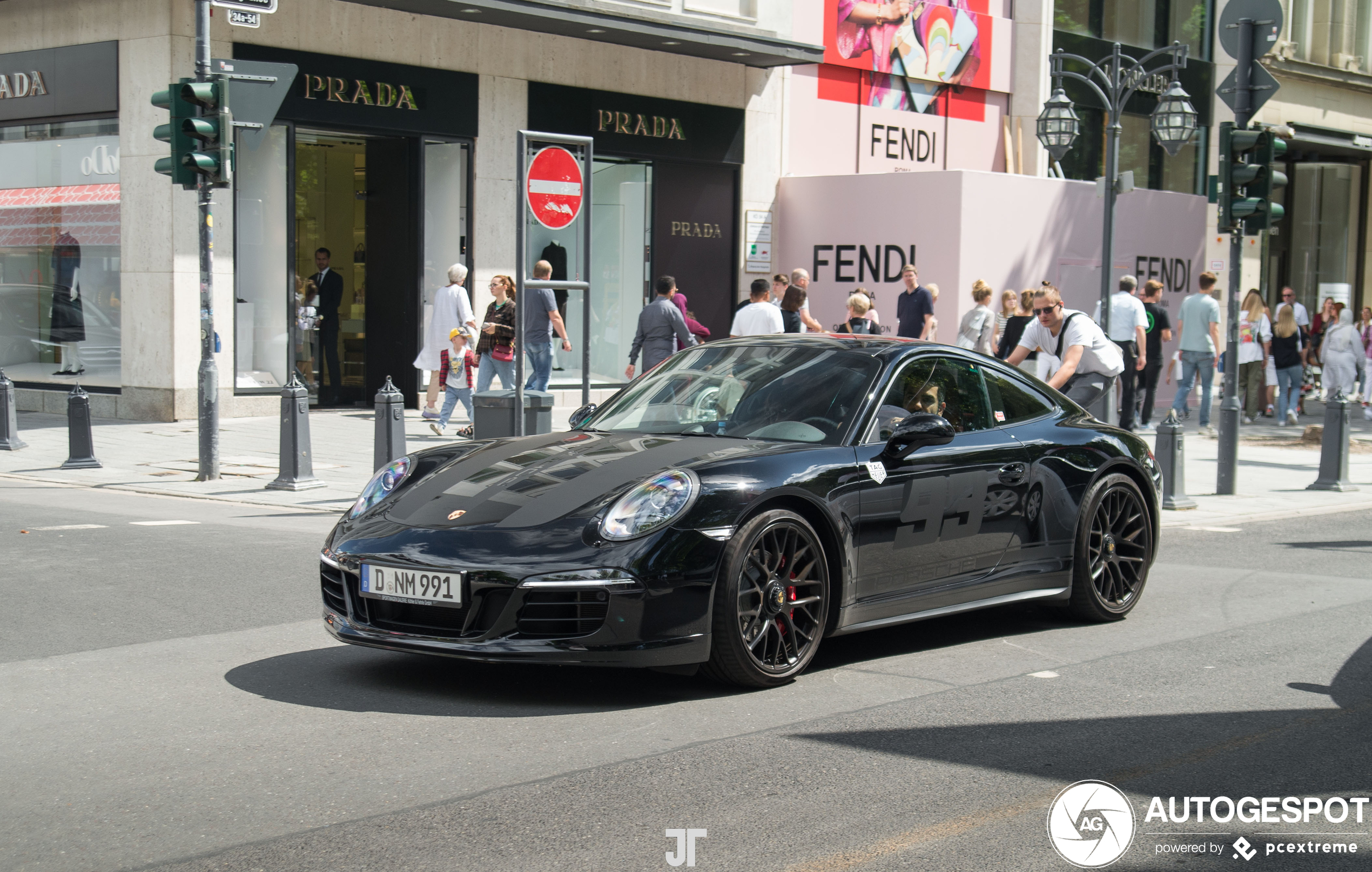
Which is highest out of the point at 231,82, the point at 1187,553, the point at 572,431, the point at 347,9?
the point at 347,9

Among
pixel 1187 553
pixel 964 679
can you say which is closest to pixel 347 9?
pixel 1187 553

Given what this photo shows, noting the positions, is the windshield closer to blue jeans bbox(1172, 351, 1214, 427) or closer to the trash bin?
the trash bin

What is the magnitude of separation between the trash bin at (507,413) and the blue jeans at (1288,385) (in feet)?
48.7

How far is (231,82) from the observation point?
13430 mm

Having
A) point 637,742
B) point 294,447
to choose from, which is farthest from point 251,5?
point 637,742

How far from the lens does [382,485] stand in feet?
20.9

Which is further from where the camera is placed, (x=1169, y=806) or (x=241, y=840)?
(x=1169, y=806)

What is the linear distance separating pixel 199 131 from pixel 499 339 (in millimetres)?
4492

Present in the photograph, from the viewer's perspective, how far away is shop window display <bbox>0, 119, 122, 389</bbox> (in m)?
18.3

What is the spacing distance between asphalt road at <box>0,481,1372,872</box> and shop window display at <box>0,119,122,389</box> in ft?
37.1

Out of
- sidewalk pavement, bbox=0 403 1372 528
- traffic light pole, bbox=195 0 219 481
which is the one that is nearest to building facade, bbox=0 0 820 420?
sidewalk pavement, bbox=0 403 1372 528

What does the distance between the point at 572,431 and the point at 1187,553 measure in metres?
5.18

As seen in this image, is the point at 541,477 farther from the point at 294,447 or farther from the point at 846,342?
the point at 294,447

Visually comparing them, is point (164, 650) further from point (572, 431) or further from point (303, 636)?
point (572, 431)
